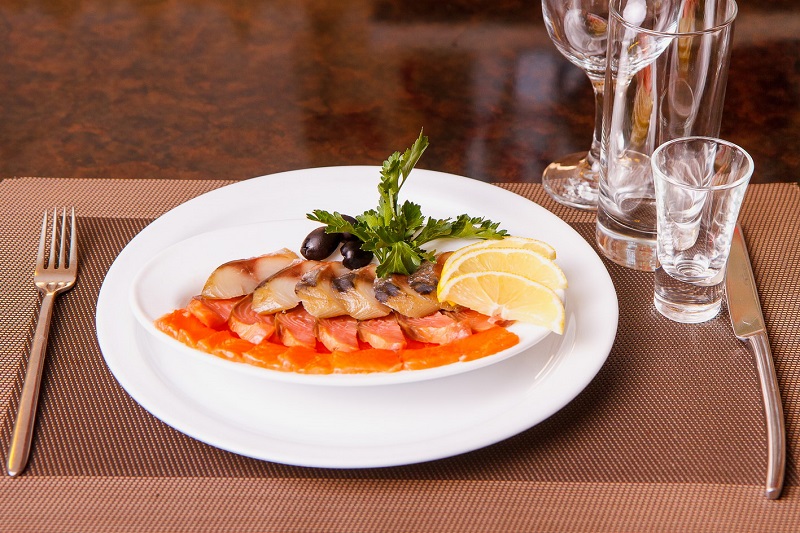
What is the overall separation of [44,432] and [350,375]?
15.7 inches

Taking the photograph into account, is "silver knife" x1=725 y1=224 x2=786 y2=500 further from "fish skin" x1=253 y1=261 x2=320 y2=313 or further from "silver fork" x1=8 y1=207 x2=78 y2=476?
"silver fork" x1=8 y1=207 x2=78 y2=476

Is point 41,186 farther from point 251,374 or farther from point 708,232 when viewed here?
point 708,232

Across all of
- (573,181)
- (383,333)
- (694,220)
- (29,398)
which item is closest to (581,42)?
(573,181)

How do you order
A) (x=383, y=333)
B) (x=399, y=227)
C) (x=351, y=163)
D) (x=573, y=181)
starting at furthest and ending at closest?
(x=351, y=163)
(x=573, y=181)
(x=399, y=227)
(x=383, y=333)

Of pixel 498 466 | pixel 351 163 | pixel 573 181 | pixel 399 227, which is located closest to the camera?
pixel 498 466

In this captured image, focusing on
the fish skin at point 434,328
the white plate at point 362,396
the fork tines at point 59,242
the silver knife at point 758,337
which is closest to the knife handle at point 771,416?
the silver knife at point 758,337

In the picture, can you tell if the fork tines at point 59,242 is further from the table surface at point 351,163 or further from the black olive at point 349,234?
the black olive at point 349,234

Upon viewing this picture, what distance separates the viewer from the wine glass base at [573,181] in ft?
5.36

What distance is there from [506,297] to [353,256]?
253 millimetres

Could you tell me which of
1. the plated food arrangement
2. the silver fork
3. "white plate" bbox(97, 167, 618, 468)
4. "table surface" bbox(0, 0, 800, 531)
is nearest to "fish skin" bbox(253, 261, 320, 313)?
the plated food arrangement

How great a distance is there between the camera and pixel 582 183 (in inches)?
67.0

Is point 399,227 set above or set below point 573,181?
above

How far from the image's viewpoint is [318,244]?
1361 mm

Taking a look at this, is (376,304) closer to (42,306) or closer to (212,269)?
Answer: (212,269)
